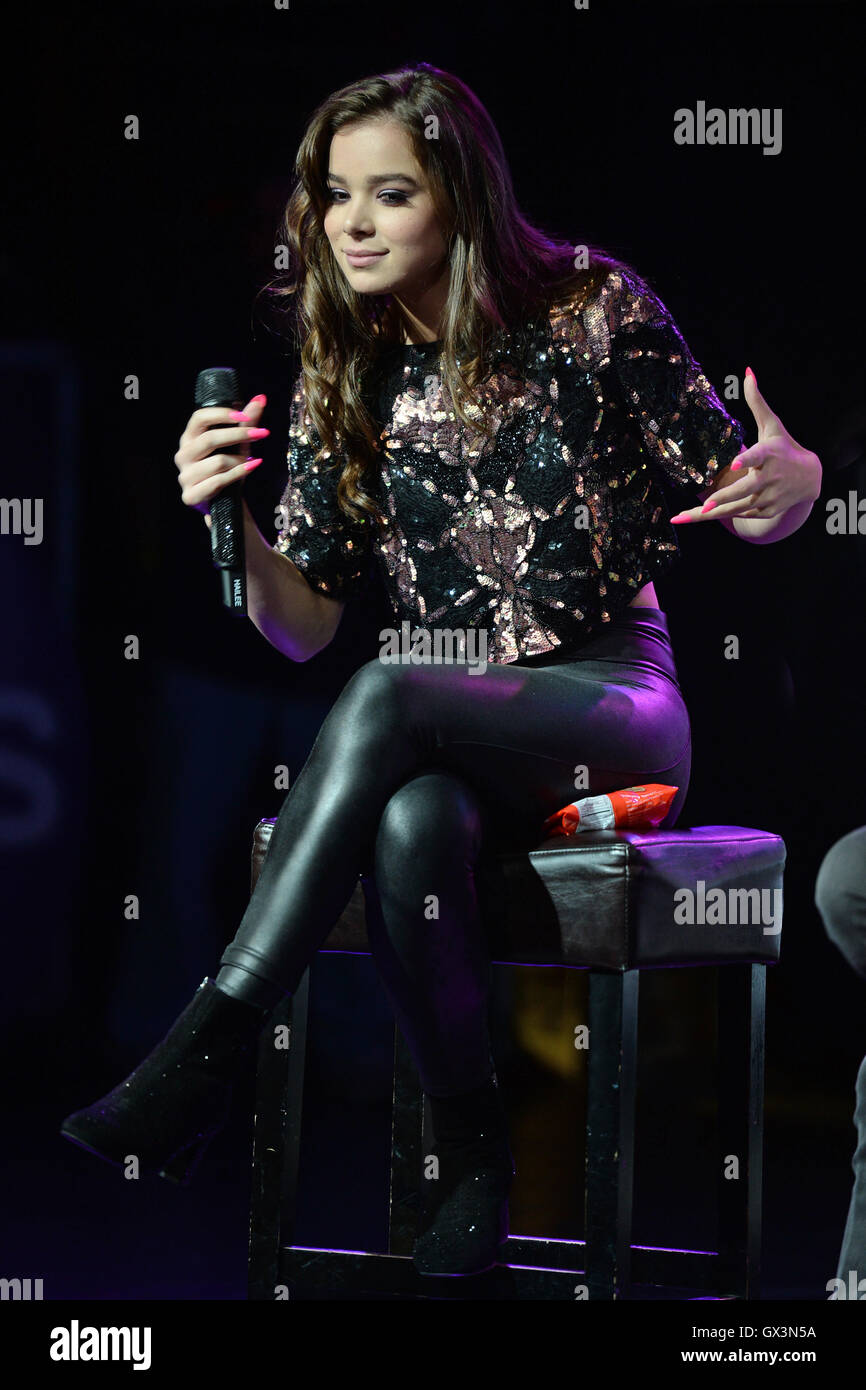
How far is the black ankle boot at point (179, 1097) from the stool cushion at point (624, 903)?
0.24m

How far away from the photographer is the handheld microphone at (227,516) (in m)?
1.42

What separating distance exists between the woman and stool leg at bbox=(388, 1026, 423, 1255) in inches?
10.0

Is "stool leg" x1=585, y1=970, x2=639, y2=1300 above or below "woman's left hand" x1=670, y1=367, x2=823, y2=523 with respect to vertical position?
below

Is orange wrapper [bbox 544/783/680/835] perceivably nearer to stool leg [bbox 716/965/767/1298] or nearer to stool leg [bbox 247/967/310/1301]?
stool leg [bbox 716/965/767/1298]

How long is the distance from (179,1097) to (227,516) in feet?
1.83

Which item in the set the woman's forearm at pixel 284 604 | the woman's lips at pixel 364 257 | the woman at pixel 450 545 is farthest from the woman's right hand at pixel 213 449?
the woman's lips at pixel 364 257

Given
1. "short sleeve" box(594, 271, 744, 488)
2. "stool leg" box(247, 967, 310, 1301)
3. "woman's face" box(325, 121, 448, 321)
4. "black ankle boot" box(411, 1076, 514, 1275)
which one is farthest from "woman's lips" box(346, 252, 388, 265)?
"black ankle boot" box(411, 1076, 514, 1275)

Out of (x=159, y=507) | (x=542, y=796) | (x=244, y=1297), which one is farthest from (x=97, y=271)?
(x=244, y=1297)

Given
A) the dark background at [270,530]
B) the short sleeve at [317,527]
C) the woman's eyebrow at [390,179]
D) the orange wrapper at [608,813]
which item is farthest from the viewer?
the dark background at [270,530]

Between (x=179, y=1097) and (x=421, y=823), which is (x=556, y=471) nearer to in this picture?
(x=421, y=823)

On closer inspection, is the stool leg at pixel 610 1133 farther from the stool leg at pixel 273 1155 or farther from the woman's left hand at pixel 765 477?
the woman's left hand at pixel 765 477

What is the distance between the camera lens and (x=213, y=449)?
1.44 metres

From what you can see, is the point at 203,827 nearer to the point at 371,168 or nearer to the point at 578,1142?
the point at 578,1142

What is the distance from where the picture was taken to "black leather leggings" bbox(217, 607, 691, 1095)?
53.7 inches
